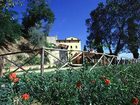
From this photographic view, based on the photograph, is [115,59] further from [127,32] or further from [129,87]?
[127,32]

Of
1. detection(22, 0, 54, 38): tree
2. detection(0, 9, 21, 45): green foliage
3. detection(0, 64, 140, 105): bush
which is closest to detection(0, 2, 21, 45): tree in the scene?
detection(0, 9, 21, 45): green foliage

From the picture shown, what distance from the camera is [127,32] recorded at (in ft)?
175

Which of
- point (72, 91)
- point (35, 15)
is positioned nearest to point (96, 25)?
point (35, 15)

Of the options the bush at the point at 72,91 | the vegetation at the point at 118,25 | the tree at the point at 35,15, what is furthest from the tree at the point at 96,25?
the bush at the point at 72,91

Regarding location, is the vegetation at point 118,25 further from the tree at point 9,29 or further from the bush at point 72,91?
the bush at point 72,91

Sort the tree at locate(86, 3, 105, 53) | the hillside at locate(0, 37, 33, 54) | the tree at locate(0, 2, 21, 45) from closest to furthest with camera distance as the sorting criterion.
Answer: the tree at locate(0, 2, 21, 45), the hillside at locate(0, 37, 33, 54), the tree at locate(86, 3, 105, 53)

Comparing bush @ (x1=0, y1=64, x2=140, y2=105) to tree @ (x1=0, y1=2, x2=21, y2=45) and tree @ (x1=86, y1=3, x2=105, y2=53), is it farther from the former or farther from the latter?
tree @ (x1=86, y1=3, x2=105, y2=53)

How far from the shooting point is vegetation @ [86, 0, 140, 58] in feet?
173

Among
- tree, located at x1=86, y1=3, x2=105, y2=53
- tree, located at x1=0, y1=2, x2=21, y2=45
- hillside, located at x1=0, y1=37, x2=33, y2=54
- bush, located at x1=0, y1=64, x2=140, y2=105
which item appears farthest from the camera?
tree, located at x1=86, y1=3, x2=105, y2=53

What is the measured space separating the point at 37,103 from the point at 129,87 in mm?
1977

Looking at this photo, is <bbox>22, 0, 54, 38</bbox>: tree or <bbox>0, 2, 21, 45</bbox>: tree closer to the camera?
<bbox>0, 2, 21, 45</bbox>: tree

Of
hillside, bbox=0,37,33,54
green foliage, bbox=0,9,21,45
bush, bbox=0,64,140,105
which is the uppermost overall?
green foliage, bbox=0,9,21,45

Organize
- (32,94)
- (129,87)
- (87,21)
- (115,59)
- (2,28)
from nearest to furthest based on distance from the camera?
1. (32,94)
2. (129,87)
3. (115,59)
4. (2,28)
5. (87,21)

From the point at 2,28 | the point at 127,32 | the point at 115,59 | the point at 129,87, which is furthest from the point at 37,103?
the point at 127,32
